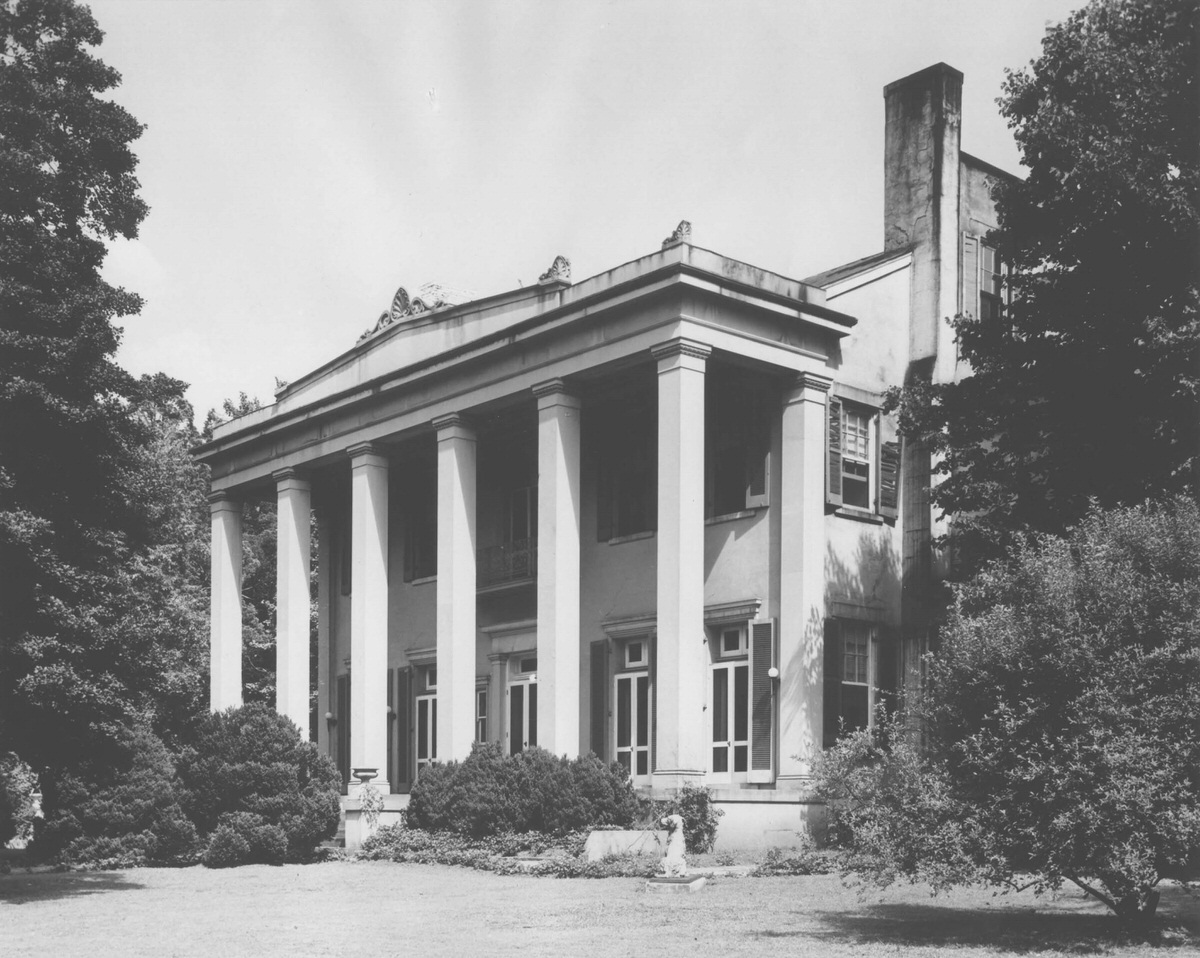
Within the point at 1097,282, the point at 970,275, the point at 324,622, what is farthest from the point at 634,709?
the point at 324,622

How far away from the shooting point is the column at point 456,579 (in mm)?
26078

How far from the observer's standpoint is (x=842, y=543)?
24406mm

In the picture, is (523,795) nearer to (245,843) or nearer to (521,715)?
(245,843)

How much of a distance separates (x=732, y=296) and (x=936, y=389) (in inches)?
137

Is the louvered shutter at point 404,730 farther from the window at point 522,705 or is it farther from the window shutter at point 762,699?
the window shutter at point 762,699

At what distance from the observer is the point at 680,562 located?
2178cm

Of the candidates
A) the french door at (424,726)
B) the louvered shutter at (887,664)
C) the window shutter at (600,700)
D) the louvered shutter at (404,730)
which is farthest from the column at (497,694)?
the louvered shutter at (887,664)

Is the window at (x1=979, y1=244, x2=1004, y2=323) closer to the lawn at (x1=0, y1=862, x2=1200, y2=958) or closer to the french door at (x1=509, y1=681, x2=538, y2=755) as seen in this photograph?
the french door at (x1=509, y1=681, x2=538, y2=755)

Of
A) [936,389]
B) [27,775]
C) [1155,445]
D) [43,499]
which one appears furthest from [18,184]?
[27,775]

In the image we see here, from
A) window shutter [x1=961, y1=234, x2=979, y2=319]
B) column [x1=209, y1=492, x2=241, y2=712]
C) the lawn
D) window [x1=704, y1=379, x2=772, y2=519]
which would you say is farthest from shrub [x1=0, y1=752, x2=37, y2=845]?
window shutter [x1=961, y1=234, x2=979, y2=319]

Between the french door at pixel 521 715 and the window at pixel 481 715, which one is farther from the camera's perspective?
the window at pixel 481 715

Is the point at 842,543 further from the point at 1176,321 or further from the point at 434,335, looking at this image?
the point at 434,335

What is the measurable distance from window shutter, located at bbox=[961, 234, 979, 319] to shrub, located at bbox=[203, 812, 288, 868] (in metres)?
15.3

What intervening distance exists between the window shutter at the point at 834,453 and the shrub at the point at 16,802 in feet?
48.1
